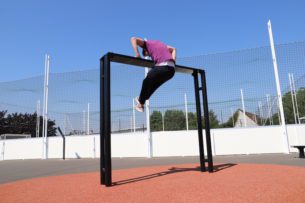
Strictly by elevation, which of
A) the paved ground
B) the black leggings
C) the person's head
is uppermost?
the person's head

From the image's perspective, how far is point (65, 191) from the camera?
3.37 metres

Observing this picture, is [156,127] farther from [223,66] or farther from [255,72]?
[255,72]

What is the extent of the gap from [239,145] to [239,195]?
9087 mm

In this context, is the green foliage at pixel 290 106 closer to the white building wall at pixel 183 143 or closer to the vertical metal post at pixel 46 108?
the white building wall at pixel 183 143

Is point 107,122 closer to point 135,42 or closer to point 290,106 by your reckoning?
point 135,42

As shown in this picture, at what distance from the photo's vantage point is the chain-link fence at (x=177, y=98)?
36.3 feet

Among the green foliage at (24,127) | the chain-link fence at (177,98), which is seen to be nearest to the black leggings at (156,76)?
the chain-link fence at (177,98)

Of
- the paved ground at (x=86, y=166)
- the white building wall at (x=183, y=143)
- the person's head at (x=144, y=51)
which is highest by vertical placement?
the person's head at (x=144, y=51)

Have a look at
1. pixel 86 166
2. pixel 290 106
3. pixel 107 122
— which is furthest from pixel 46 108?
pixel 290 106

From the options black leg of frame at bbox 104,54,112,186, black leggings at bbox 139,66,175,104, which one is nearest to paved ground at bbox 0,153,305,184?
black leg of frame at bbox 104,54,112,186

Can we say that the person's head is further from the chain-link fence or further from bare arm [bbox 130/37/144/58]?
the chain-link fence

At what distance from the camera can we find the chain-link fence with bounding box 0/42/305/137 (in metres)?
11.1

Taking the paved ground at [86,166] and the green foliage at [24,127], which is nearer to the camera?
the paved ground at [86,166]

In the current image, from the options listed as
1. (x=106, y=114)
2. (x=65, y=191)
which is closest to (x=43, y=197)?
(x=65, y=191)
